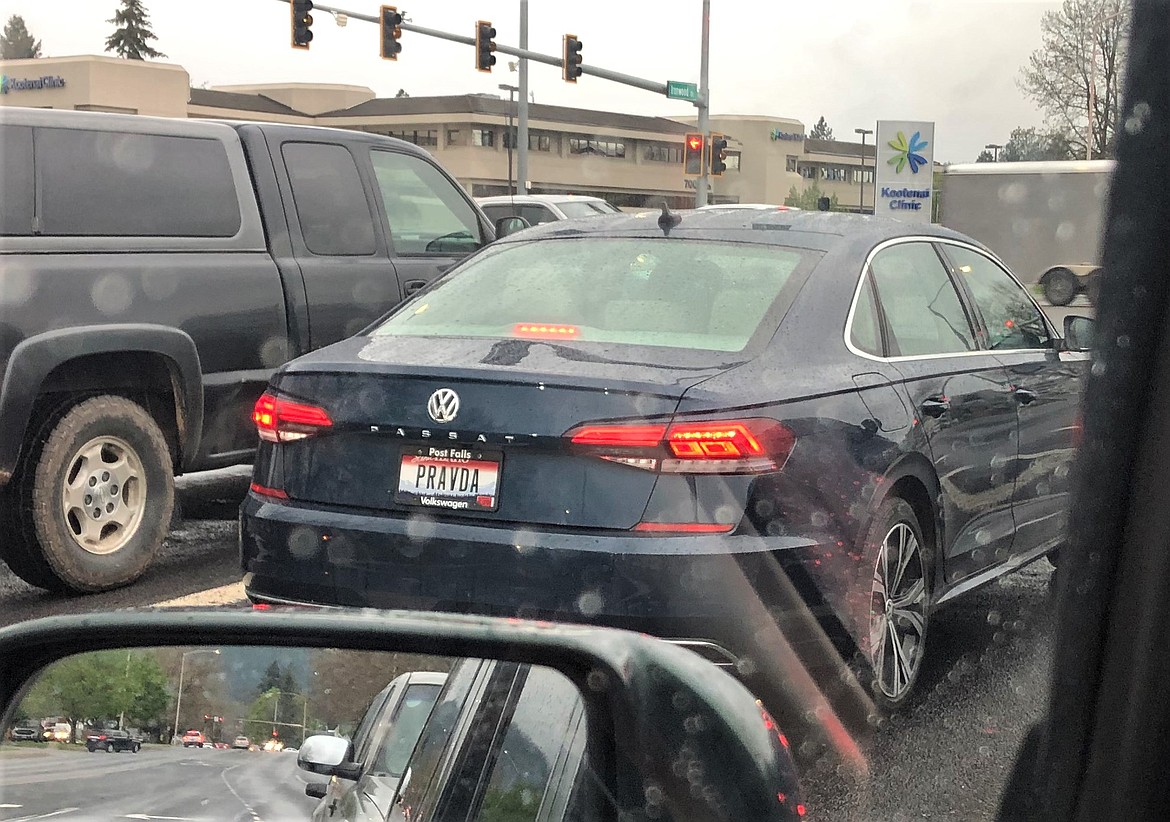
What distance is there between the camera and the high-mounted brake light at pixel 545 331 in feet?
13.7

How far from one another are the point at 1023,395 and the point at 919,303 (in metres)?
0.71

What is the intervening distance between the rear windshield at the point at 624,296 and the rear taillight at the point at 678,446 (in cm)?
44

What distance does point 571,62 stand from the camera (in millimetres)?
28641

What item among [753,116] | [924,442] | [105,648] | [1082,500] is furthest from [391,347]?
[753,116]

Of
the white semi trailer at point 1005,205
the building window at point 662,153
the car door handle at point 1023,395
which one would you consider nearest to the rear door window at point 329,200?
the car door handle at point 1023,395

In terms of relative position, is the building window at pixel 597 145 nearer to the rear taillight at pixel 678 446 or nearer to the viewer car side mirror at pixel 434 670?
the rear taillight at pixel 678 446

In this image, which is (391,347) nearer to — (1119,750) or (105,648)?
(105,648)

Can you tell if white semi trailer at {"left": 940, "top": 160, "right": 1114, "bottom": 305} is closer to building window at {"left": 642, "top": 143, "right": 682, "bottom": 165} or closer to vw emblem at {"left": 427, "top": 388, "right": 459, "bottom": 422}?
vw emblem at {"left": 427, "top": 388, "right": 459, "bottom": 422}

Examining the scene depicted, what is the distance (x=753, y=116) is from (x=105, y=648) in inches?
4450

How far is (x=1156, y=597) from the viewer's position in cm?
134

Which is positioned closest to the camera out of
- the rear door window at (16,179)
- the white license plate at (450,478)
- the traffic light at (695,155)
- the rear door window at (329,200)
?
the white license plate at (450,478)

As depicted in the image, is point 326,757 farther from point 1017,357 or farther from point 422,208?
point 422,208

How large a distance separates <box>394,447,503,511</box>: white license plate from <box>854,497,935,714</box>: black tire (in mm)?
1102

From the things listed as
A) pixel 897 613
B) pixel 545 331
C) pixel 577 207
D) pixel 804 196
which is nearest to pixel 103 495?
pixel 545 331
